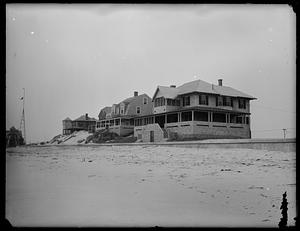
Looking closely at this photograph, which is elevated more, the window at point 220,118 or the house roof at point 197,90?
the house roof at point 197,90

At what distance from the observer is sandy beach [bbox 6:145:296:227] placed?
111 inches

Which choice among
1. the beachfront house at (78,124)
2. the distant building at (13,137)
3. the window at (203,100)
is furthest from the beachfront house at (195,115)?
the distant building at (13,137)

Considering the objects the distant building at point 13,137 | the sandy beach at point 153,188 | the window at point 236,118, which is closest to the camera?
the sandy beach at point 153,188

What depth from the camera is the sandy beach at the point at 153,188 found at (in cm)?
281

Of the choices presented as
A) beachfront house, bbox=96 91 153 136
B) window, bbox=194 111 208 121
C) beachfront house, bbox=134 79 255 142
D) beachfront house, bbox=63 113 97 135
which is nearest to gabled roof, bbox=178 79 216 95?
beachfront house, bbox=134 79 255 142

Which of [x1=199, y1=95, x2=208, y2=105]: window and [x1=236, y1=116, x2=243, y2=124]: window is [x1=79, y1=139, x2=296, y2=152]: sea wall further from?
[x1=199, y1=95, x2=208, y2=105]: window

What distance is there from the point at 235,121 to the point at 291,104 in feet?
1.85

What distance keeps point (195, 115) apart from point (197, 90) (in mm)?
287

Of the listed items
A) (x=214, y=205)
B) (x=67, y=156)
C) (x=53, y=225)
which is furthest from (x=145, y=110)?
(x=53, y=225)

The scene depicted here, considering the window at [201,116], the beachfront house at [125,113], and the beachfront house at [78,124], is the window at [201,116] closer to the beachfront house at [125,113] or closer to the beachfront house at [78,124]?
the beachfront house at [125,113]

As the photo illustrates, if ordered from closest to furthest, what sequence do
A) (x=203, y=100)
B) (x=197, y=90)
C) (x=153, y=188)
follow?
(x=153, y=188) → (x=197, y=90) → (x=203, y=100)

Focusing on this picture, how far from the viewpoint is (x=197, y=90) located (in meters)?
3.03

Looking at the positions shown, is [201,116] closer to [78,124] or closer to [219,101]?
[219,101]

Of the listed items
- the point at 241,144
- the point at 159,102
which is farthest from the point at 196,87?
the point at 241,144
